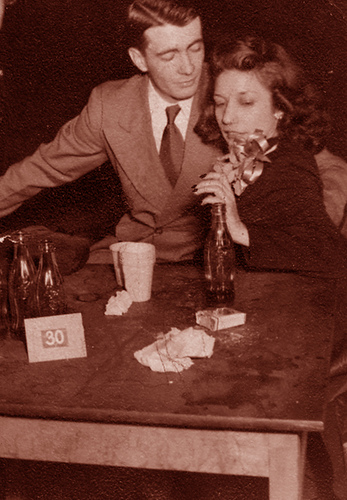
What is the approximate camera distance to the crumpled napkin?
3.92 ft

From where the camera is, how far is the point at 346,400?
1.60 meters

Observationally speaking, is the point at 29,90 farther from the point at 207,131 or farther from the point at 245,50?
the point at 245,50

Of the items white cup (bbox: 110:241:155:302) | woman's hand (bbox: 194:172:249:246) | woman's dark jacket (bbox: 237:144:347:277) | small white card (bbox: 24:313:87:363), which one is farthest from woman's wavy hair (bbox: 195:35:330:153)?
small white card (bbox: 24:313:87:363)

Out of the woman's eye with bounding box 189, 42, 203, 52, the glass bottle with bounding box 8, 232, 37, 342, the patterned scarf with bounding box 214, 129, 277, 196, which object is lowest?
the glass bottle with bounding box 8, 232, 37, 342

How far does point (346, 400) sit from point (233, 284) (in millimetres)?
417

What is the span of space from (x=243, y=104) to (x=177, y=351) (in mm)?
1066

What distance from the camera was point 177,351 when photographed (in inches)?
48.7

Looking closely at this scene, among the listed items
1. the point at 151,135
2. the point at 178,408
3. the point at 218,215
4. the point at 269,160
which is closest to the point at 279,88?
the point at 269,160

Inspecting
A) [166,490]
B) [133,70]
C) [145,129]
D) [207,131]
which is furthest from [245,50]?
[166,490]

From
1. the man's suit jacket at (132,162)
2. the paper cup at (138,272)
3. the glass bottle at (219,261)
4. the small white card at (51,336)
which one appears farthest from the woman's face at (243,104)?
the small white card at (51,336)

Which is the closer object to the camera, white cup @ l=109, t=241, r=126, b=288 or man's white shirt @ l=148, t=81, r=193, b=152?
white cup @ l=109, t=241, r=126, b=288

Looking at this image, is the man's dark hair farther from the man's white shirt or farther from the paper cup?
the paper cup

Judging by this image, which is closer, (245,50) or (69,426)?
(69,426)

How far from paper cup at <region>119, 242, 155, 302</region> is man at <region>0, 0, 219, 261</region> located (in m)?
0.70
